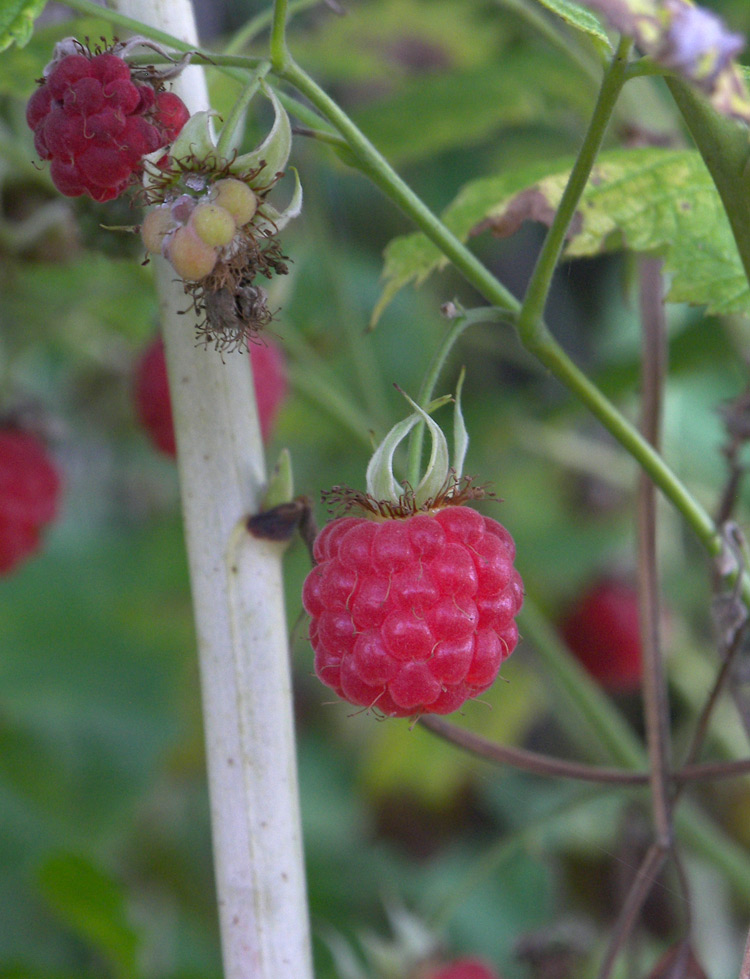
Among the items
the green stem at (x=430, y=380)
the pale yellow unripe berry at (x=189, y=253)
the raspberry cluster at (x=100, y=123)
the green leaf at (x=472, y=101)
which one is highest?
the green leaf at (x=472, y=101)

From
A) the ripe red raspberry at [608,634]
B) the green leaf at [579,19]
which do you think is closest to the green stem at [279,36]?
the green leaf at [579,19]

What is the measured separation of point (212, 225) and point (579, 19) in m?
0.20

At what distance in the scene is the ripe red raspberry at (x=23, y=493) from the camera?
3.17 feet

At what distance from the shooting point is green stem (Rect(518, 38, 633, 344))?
44cm

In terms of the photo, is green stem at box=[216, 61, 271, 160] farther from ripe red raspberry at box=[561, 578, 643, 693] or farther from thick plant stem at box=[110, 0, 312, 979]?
ripe red raspberry at box=[561, 578, 643, 693]

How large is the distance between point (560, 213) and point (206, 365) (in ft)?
0.60

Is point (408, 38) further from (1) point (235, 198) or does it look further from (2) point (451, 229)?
(1) point (235, 198)

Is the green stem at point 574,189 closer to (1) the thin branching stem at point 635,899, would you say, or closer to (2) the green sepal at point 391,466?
(2) the green sepal at point 391,466

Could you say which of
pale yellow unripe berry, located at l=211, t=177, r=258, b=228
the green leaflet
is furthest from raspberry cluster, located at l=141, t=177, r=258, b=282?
the green leaflet

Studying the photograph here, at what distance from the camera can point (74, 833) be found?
52.2 inches

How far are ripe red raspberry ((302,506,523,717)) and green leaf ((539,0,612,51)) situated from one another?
0.21 meters

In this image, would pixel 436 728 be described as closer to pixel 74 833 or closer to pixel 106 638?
pixel 74 833

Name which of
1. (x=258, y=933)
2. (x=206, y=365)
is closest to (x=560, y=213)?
(x=206, y=365)

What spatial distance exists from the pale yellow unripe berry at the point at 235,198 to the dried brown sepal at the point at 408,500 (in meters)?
0.13
